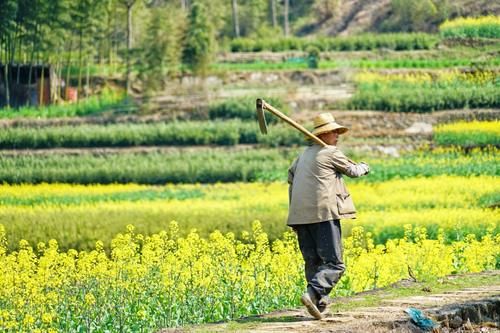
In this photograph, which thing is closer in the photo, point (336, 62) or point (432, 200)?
point (432, 200)

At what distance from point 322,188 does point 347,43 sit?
3030 centimetres

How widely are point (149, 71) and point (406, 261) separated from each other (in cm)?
2300

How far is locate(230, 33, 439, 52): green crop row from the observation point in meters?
37.1

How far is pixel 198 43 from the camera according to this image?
117 feet

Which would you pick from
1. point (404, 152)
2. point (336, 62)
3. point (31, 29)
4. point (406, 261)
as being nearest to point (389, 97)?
point (404, 152)

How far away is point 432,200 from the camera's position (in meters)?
20.1

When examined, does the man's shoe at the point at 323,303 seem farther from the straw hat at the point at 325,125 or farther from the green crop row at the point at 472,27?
the green crop row at the point at 472,27

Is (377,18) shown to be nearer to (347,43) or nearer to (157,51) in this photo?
(347,43)

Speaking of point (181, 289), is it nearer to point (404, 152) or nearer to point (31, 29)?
point (404, 152)

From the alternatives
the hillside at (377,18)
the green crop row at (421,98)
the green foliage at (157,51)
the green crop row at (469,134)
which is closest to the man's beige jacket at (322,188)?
the green crop row at (469,134)

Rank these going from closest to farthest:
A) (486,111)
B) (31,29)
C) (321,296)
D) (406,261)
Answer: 1. (321,296)
2. (406,261)
3. (486,111)
4. (31,29)

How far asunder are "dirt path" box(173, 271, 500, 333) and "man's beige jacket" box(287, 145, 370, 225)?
0.70 metres

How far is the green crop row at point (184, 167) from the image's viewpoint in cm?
2416

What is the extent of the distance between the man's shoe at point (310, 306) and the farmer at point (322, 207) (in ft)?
0.55
